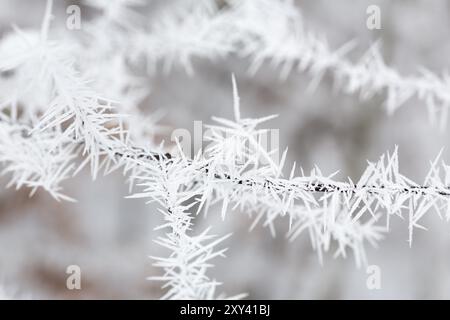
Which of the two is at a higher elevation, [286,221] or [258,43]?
[258,43]

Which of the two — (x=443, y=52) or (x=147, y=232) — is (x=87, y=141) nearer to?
(x=147, y=232)

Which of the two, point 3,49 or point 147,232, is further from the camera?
point 147,232

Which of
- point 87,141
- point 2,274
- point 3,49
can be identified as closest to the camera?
point 87,141

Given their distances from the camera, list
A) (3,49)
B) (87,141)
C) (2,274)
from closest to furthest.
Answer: (87,141) → (3,49) → (2,274)

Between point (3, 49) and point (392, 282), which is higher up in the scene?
point (3, 49)
